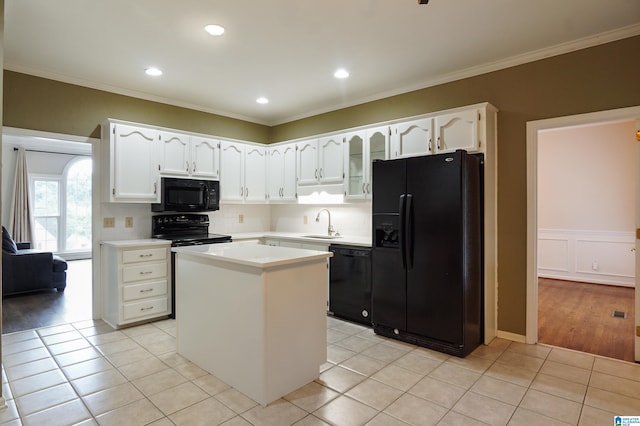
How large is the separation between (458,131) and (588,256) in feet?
14.3

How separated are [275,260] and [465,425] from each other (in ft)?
4.88

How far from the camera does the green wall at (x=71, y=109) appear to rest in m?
3.56

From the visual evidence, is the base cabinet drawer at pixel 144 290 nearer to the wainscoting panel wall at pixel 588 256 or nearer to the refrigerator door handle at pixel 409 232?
the refrigerator door handle at pixel 409 232

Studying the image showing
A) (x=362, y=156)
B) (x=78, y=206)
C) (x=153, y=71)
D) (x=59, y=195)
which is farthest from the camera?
(x=78, y=206)

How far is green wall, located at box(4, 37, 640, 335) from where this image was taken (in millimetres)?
2947

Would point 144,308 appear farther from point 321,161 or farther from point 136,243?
point 321,161

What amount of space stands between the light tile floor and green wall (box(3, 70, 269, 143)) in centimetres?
219

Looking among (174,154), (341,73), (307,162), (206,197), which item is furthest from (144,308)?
(341,73)

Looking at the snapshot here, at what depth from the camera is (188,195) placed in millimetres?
4465

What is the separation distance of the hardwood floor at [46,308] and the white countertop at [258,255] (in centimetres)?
230

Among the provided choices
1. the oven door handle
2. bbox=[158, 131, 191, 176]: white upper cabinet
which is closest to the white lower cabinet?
the oven door handle

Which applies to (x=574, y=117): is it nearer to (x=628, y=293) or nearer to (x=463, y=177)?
(x=463, y=177)

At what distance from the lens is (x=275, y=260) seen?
91.9 inches

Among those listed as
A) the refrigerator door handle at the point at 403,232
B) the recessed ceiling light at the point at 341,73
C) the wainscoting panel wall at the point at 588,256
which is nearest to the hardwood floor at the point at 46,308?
the refrigerator door handle at the point at 403,232
